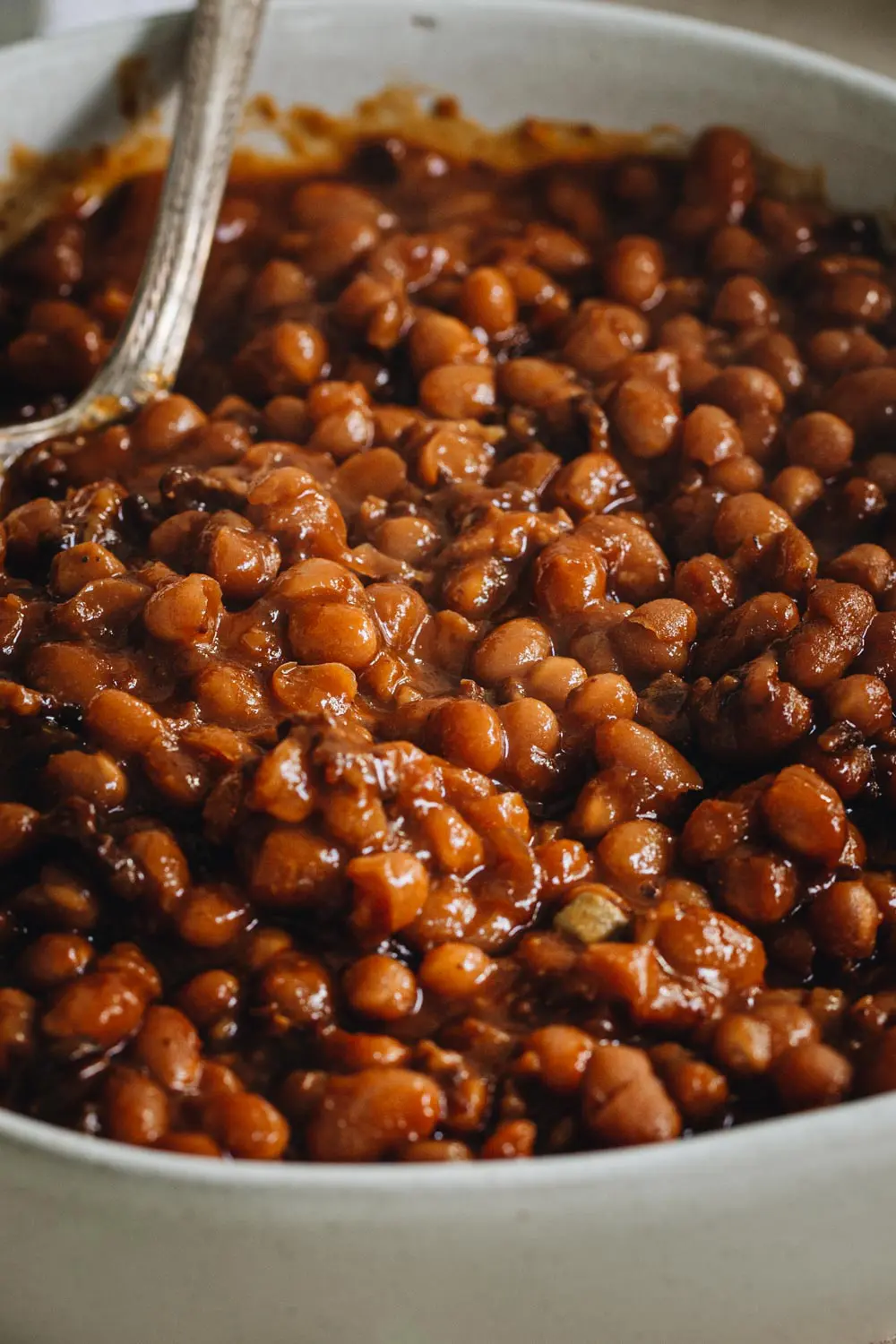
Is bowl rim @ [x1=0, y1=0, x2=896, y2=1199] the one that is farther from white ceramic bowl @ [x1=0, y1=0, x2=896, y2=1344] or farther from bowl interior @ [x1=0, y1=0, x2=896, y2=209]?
bowl interior @ [x1=0, y1=0, x2=896, y2=209]

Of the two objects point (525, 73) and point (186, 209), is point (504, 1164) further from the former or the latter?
point (525, 73)

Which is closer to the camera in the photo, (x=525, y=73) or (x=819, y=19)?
(x=525, y=73)

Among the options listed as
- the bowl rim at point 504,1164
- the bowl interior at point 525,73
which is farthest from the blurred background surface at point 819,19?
the bowl rim at point 504,1164

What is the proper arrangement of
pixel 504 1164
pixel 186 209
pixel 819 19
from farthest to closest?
pixel 819 19, pixel 186 209, pixel 504 1164

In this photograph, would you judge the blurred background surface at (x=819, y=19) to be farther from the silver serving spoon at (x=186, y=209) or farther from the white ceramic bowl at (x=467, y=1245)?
the white ceramic bowl at (x=467, y=1245)

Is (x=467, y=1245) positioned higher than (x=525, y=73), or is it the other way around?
(x=525, y=73)

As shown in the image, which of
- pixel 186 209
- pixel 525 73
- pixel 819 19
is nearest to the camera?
pixel 186 209

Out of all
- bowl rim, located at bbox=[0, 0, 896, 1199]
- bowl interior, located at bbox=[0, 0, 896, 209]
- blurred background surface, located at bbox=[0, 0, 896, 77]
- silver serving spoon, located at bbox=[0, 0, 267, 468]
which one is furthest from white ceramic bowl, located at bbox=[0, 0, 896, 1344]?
blurred background surface, located at bbox=[0, 0, 896, 77]

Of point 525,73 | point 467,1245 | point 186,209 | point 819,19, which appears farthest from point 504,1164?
Result: point 819,19
